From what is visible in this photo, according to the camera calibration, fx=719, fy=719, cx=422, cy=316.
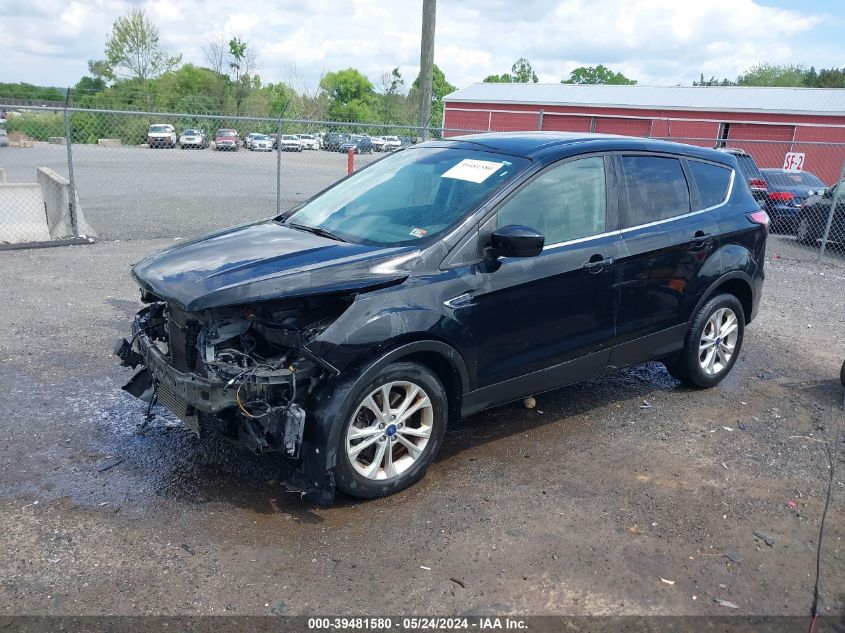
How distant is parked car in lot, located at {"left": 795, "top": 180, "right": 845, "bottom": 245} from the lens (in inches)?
529

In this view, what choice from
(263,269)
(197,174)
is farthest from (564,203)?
(197,174)

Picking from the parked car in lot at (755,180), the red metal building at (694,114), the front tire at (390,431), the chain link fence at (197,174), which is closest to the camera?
the front tire at (390,431)

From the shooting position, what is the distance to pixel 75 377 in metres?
5.44

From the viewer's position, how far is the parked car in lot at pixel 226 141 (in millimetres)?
21609

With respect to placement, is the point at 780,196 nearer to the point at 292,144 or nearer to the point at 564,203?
the point at 564,203

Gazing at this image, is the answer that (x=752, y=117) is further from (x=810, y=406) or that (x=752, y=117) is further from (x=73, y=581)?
(x=73, y=581)

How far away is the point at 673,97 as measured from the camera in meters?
33.0

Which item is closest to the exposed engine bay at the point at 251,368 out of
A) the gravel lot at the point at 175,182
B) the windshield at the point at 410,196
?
the windshield at the point at 410,196

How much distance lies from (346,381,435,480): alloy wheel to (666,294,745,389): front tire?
8.15 feet

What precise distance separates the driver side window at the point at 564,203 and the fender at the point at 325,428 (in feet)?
4.23

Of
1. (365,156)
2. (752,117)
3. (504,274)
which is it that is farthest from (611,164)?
(752,117)

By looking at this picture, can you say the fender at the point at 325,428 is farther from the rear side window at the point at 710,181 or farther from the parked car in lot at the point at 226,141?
the parked car in lot at the point at 226,141

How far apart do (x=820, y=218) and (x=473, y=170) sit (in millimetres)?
12133

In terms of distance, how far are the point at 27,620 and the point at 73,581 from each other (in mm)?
274
